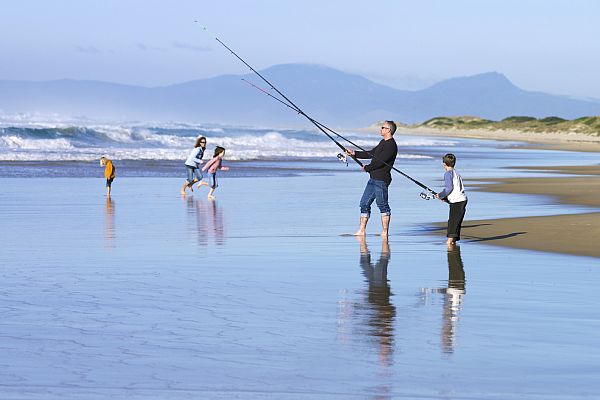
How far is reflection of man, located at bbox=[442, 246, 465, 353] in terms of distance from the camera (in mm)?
7102

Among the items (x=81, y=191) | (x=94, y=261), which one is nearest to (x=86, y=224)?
(x=94, y=261)

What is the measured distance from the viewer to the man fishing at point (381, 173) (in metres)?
14.0

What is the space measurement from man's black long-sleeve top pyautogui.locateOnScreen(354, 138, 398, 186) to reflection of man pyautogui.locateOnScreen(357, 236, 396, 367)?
1895 mm

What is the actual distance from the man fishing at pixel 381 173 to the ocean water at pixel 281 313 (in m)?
0.40

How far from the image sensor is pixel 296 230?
14.5 m

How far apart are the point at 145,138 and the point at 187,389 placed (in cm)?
5998

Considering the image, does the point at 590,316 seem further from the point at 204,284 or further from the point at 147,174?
the point at 147,174

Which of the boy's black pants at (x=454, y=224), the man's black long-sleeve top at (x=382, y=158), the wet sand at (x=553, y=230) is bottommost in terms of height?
the wet sand at (x=553, y=230)

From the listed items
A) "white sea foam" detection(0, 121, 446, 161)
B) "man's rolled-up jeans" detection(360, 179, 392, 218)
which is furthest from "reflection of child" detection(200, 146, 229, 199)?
"white sea foam" detection(0, 121, 446, 161)

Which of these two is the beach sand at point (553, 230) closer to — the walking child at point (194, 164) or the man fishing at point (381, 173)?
the man fishing at point (381, 173)

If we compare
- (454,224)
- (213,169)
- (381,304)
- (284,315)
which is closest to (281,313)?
(284,315)

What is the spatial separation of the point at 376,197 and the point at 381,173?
0.31 metres

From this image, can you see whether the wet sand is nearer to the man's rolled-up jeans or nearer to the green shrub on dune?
the man's rolled-up jeans

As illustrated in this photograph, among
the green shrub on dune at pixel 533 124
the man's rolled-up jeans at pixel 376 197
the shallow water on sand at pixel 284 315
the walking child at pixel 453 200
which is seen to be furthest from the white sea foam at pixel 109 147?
the green shrub on dune at pixel 533 124
